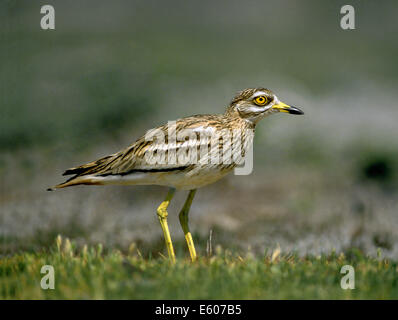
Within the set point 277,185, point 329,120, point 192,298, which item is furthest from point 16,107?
point 192,298

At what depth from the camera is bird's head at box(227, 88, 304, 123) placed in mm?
8047

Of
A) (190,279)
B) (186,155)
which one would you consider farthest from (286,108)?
(190,279)

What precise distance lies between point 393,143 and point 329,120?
5.53 ft

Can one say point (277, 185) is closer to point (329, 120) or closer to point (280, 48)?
point (329, 120)

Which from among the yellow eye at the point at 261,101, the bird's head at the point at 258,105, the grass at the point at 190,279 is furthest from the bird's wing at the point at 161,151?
the grass at the point at 190,279

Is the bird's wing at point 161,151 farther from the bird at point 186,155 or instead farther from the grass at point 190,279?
the grass at point 190,279

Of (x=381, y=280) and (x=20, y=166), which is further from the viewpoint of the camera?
(x=20, y=166)

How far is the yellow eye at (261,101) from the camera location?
26.4 ft

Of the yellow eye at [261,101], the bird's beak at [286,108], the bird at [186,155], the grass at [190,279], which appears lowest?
the grass at [190,279]

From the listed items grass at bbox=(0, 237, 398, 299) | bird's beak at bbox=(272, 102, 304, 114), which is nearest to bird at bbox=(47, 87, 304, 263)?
bird's beak at bbox=(272, 102, 304, 114)

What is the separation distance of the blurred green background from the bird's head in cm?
312

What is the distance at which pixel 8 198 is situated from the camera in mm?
12594

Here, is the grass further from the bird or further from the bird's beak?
the bird's beak

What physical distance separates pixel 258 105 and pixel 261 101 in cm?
7
